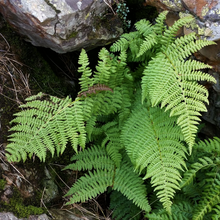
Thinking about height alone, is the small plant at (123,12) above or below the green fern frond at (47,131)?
above

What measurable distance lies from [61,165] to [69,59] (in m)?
1.60

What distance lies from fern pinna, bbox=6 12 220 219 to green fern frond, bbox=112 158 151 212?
0.01 meters

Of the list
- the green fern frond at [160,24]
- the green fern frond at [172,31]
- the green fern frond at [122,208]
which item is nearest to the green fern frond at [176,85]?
the green fern frond at [172,31]

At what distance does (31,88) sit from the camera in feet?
10.2

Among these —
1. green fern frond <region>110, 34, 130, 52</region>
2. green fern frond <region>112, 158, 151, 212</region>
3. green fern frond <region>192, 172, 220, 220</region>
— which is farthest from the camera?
green fern frond <region>110, 34, 130, 52</region>

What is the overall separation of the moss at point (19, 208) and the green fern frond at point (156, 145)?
121 cm

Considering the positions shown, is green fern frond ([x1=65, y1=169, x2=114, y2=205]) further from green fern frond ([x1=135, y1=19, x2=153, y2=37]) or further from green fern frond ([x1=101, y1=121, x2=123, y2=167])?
green fern frond ([x1=135, y1=19, x2=153, y2=37])

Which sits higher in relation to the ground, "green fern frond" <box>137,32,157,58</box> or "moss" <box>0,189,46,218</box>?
"green fern frond" <box>137,32,157,58</box>

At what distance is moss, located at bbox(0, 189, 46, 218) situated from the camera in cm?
240

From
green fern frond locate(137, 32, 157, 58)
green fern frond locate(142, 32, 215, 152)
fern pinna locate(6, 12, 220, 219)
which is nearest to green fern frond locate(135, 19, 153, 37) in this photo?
fern pinna locate(6, 12, 220, 219)

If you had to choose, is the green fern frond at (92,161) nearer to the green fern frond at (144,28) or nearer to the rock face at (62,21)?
the rock face at (62,21)

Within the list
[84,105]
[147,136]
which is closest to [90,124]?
[84,105]

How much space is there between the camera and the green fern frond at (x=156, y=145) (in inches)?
92.5

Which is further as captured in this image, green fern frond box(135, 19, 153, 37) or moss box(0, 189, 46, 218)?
green fern frond box(135, 19, 153, 37)
